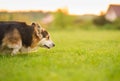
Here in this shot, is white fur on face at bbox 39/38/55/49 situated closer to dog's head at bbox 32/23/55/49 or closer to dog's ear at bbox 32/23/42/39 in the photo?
dog's head at bbox 32/23/55/49

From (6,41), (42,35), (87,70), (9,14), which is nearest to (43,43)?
(42,35)

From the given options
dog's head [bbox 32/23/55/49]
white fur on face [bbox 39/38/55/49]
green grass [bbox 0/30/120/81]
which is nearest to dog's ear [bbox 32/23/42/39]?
dog's head [bbox 32/23/55/49]

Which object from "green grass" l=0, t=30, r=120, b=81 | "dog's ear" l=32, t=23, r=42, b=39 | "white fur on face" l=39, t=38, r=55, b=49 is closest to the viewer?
"green grass" l=0, t=30, r=120, b=81

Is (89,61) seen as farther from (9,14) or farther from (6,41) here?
(9,14)

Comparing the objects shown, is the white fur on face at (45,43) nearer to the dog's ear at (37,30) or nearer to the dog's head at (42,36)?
the dog's head at (42,36)

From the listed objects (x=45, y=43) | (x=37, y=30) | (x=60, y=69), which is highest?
(x=37, y=30)

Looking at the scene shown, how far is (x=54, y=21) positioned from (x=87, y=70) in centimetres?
6480

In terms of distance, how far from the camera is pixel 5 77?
8.66 metres

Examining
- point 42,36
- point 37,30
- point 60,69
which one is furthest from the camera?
point 42,36

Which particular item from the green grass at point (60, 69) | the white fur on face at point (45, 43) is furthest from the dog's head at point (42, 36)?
the green grass at point (60, 69)

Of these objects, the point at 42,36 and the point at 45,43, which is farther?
the point at 45,43

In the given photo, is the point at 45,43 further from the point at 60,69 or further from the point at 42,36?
the point at 60,69

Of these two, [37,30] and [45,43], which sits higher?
[37,30]

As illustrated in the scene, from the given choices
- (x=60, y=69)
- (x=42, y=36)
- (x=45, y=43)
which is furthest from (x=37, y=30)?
(x=60, y=69)
